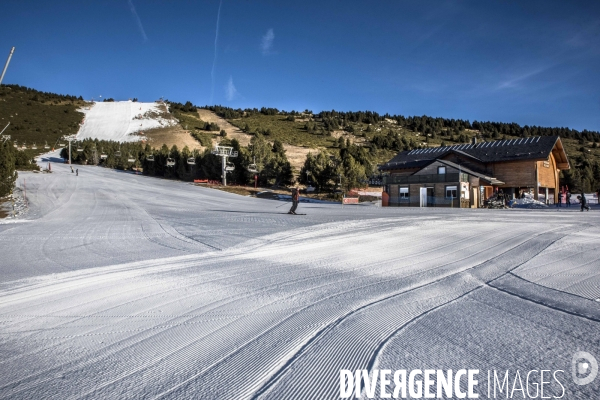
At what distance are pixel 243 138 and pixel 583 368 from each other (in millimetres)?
106544

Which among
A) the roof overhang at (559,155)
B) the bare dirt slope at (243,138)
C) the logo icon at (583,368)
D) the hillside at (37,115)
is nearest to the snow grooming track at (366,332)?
the logo icon at (583,368)

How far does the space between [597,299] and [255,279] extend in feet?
17.0

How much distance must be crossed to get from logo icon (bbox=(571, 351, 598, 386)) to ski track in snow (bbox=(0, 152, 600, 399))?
3.0 inches

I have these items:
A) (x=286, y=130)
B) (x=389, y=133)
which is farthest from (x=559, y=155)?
(x=286, y=130)

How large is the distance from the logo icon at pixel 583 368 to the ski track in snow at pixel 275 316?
0.08m

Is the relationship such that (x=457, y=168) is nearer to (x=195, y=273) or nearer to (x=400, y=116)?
(x=195, y=273)

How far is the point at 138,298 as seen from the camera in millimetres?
5277

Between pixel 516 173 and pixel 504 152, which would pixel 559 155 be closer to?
pixel 504 152

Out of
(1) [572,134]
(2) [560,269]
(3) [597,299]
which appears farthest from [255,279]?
(1) [572,134]

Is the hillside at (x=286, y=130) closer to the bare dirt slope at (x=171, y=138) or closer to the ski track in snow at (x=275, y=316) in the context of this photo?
the bare dirt slope at (x=171, y=138)

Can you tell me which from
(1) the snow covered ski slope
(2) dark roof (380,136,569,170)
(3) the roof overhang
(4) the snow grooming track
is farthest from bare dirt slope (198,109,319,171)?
(4) the snow grooming track

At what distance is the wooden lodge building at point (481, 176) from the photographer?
136ft

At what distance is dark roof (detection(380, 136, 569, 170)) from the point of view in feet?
147

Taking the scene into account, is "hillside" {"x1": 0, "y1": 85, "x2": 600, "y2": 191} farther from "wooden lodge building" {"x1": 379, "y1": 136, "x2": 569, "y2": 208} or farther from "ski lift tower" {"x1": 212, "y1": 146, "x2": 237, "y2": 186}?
"wooden lodge building" {"x1": 379, "y1": 136, "x2": 569, "y2": 208}
